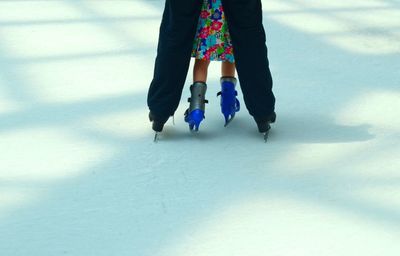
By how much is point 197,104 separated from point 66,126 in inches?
23.9

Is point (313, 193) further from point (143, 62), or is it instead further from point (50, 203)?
point (143, 62)

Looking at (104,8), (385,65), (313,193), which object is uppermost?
(313,193)

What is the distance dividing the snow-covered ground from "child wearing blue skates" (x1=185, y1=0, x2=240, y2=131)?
0.14 m

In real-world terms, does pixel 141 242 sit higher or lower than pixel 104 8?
higher

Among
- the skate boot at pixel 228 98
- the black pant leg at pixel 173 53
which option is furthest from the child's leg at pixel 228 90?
the black pant leg at pixel 173 53

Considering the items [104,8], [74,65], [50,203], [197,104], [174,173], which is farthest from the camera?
[104,8]

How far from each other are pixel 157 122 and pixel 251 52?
0.49m

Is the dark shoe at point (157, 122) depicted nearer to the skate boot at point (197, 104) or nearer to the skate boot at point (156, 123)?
the skate boot at point (156, 123)

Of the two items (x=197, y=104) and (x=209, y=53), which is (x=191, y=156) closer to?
(x=197, y=104)

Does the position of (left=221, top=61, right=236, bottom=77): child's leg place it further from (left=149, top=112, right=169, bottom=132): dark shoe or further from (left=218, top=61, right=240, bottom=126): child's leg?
(left=149, top=112, right=169, bottom=132): dark shoe

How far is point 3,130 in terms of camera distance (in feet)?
14.0

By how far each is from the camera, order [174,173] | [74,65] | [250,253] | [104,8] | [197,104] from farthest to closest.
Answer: [104,8] < [74,65] < [197,104] < [174,173] < [250,253]

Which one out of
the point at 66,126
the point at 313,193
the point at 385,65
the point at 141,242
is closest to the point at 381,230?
the point at 313,193

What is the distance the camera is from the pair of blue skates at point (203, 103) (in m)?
4.12
